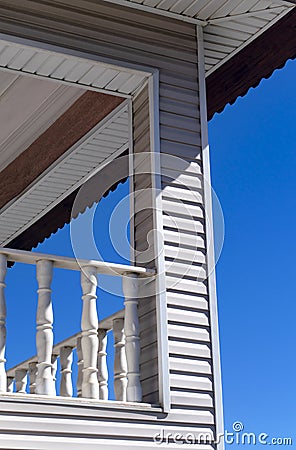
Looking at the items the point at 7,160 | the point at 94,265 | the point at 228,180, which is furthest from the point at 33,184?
the point at 228,180

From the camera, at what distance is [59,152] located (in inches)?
286

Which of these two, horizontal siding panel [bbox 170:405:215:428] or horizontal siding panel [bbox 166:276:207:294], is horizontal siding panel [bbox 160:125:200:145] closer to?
horizontal siding panel [bbox 166:276:207:294]

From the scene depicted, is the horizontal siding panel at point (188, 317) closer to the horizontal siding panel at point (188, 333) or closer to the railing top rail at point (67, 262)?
the horizontal siding panel at point (188, 333)

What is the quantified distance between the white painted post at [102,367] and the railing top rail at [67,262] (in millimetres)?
549

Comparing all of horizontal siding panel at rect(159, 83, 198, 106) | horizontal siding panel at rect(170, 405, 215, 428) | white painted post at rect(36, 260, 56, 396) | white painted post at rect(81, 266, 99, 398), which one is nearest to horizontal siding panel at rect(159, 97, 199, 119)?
horizontal siding panel at rect(159, 83, 198, 106)

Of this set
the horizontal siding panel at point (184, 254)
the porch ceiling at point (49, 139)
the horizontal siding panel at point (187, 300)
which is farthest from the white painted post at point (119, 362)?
the porch ceiling at point (49, 139)

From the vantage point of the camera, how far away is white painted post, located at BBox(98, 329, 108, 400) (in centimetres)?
505

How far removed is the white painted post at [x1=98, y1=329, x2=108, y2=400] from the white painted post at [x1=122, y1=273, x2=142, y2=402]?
0.87ft

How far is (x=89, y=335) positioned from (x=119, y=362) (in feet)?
1.76

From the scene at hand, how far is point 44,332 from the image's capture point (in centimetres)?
458

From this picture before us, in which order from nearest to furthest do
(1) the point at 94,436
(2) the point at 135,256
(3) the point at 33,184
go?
(1) the point at 94,436, (2) the point at 135,256, (3) the point at 33,184

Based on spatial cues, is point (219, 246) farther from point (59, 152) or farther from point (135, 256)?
point (59, 152)

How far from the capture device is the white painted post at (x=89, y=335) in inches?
183

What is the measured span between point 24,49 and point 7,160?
2.85 m
